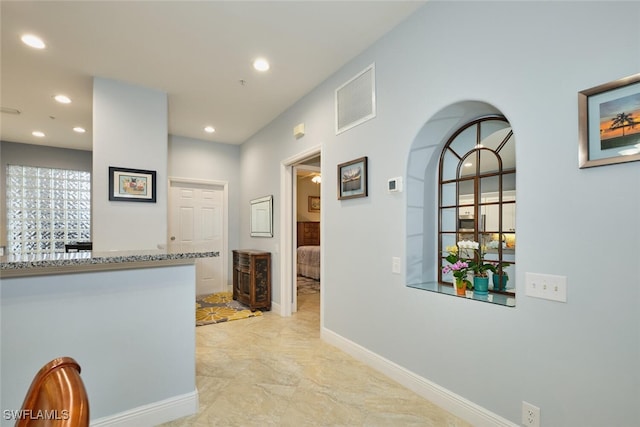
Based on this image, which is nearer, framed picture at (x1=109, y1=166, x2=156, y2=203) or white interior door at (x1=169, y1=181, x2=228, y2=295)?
framed picture at (x1=109, y1=166, x2=156, y2=203)

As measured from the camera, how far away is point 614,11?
136 centimetres

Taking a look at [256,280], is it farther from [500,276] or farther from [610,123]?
[610,123]

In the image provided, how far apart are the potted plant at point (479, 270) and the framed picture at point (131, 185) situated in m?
3.30

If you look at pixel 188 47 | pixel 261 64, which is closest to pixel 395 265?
pixel 261 64

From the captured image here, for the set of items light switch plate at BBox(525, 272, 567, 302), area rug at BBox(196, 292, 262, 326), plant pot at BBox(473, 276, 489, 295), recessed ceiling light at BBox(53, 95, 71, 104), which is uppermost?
recessed ceiling light at BBox(53, 95, 71, 104)

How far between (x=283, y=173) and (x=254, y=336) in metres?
2.11

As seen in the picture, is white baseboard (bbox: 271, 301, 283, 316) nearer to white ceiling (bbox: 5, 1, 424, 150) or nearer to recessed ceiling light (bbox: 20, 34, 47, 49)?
white ceiling (bbox: 5, 1, 424, 150)

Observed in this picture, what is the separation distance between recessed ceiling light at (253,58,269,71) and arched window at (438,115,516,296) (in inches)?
74.6

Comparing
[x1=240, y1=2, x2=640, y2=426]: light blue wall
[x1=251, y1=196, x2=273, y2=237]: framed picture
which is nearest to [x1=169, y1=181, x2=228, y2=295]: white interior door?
[x1=251, y1=196, x2=273, y2=237]: framed picture

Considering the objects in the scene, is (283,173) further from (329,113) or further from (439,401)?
(439,401)

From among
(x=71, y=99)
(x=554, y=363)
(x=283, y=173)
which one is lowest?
(x=554, y=363)

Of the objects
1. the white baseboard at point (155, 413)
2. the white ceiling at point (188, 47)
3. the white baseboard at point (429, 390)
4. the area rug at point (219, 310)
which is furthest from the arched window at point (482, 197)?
the area rug at point (219, 310)

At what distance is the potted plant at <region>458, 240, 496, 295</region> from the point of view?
1991 mm

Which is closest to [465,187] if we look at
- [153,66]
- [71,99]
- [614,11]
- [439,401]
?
[614,11]
